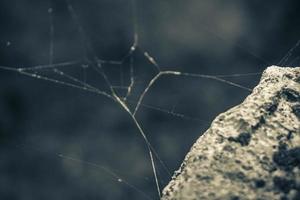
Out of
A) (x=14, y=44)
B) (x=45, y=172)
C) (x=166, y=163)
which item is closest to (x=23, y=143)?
(x=45, y=172)

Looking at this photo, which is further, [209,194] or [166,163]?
[166,163]

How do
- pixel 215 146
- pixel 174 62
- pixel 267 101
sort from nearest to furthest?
pixel 215 146
pixel 267 101
pixel 174 62

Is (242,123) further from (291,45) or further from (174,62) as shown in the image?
(291,45)

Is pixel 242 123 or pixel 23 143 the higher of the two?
pixel 242 123

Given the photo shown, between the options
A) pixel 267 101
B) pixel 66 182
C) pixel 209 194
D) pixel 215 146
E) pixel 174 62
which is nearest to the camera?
pixel 209 194

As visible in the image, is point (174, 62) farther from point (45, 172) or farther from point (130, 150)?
point (45, 172)

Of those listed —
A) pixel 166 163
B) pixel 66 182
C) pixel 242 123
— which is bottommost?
pixel 66 182
